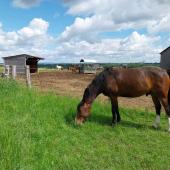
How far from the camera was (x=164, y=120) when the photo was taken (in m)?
9.76

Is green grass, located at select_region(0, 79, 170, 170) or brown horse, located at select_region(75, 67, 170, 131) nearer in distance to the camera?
green grass, located at select_region(0, 79, 170, 170)

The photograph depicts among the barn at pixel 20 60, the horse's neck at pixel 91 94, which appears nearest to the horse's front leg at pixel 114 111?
the horse's neck at pixel 91 94

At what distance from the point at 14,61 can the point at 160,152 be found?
42.2m

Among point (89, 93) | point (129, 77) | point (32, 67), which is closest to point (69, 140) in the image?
point (89, 93)

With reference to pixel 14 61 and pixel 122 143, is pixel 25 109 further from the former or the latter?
pixel 14 61

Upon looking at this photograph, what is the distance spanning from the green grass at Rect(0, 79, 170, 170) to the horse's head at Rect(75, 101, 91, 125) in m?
0.16

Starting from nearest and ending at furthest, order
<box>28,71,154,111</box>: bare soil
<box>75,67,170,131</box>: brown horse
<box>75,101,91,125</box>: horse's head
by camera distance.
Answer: <box>75,101,91,125</box>: horse's head → <box>75,67,170,131</box>: brown horse → <box>28,71,154,111</box>: bare soil

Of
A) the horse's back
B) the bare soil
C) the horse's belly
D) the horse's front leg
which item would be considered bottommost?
the bare soil

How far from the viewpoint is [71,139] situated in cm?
703

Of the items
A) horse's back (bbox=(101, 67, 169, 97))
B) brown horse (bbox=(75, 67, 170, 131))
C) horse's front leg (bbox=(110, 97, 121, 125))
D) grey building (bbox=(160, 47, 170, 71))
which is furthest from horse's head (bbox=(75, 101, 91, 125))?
grey building (bbox=(160, 47, 170, 71))

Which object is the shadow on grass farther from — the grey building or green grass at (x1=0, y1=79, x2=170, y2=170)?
the grey building

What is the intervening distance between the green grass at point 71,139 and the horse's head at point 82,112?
16 cm

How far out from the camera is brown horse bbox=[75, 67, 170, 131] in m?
8.88

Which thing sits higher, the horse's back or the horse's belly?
the horse's back
